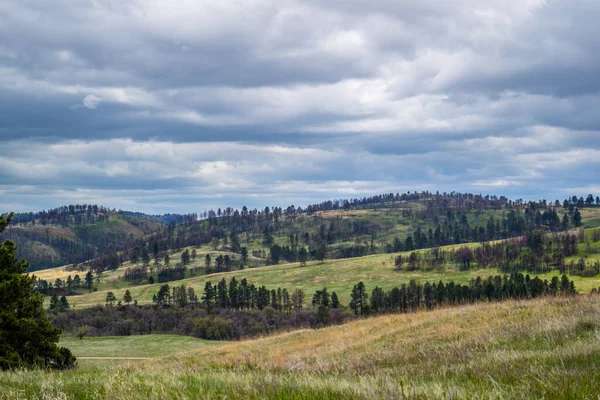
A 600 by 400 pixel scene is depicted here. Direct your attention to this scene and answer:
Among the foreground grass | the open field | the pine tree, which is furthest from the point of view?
the open field

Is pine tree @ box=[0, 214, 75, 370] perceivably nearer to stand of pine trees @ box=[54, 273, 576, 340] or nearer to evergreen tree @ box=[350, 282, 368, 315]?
stand of pine trees @ box=[54, 273, 576, 340]

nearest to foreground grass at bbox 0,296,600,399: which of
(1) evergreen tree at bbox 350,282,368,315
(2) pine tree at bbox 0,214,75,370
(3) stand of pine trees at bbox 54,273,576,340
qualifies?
(2) pine tree at bbox 0,214,75,370

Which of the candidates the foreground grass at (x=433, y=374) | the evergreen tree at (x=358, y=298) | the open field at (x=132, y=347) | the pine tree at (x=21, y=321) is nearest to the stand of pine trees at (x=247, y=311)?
the evergreen tree at (x=358, y=298)

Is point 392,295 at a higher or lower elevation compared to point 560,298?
lower

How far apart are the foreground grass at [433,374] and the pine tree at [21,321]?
11.1 m

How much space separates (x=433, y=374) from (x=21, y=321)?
19.9 metres

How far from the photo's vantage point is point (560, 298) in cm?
2117

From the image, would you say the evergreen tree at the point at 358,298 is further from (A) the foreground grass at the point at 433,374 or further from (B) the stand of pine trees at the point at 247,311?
(A) the foreground grass at the point at 433,374

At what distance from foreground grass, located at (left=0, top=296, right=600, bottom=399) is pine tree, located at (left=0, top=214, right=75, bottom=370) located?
11067 millimetres

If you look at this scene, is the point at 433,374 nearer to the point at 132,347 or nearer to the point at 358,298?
the point at 132,347

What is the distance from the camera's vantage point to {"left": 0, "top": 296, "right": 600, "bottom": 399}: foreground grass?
225 inches

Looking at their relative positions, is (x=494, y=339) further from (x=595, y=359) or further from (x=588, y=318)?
(x=595, y=359)

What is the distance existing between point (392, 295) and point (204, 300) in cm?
7124

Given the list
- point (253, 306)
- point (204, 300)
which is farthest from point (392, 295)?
point (204, 300)
